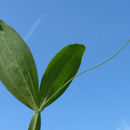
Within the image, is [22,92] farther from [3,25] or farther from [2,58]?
[3,25]

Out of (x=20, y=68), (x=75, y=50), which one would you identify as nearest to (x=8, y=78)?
(x=20, y=68)

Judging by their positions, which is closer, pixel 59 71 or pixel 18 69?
pixel 18 69

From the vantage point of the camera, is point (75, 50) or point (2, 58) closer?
point (2, 58)

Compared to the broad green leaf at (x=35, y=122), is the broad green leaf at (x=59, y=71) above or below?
above

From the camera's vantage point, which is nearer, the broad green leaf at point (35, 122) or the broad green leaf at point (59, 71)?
the broad green leaf at point (35, 122)
